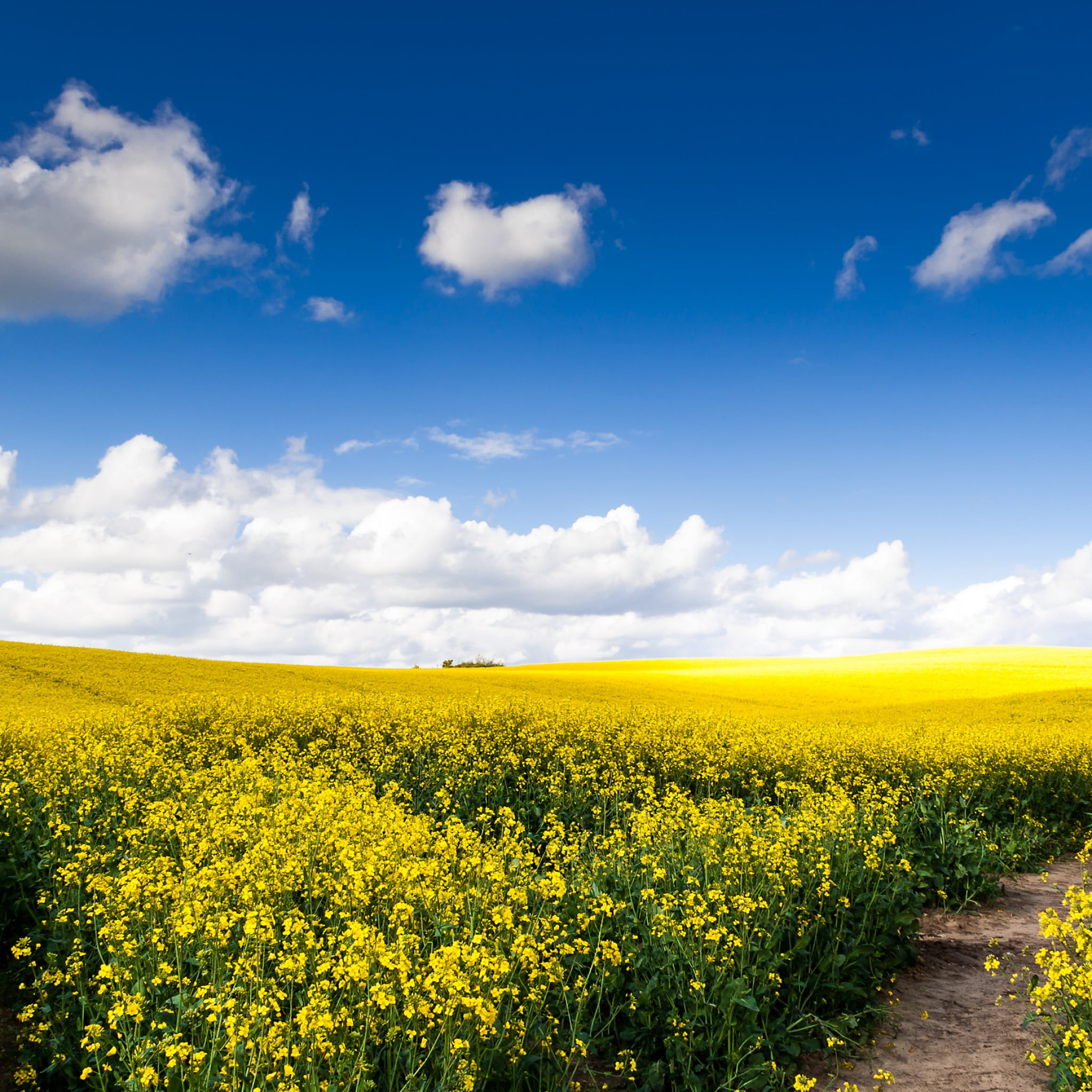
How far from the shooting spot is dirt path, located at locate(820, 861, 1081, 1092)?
5914 mm

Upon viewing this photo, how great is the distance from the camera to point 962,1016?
6941mm

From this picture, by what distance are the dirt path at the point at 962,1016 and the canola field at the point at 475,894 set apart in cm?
29

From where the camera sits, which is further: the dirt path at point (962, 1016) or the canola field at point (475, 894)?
the dirt path at point (962, 1016)

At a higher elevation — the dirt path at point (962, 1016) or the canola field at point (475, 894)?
the canola field at point (475, 894)

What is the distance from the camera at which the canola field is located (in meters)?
4.60

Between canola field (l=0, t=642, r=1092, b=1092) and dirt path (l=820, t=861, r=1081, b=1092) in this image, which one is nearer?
canola field (l=0, t=642, r=1092, b=1092)

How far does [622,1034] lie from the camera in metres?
5.38

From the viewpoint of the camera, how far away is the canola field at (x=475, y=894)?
4.60 m

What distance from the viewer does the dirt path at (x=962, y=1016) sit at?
5.91 meters

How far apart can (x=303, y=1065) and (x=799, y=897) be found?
487cm

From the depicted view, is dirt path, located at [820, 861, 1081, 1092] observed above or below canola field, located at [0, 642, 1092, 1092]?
below

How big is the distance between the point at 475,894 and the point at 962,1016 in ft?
15.9

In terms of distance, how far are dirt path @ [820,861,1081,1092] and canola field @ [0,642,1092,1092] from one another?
11.6 inches

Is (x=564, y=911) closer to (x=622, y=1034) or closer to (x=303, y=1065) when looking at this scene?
(x=622, y=1034)
